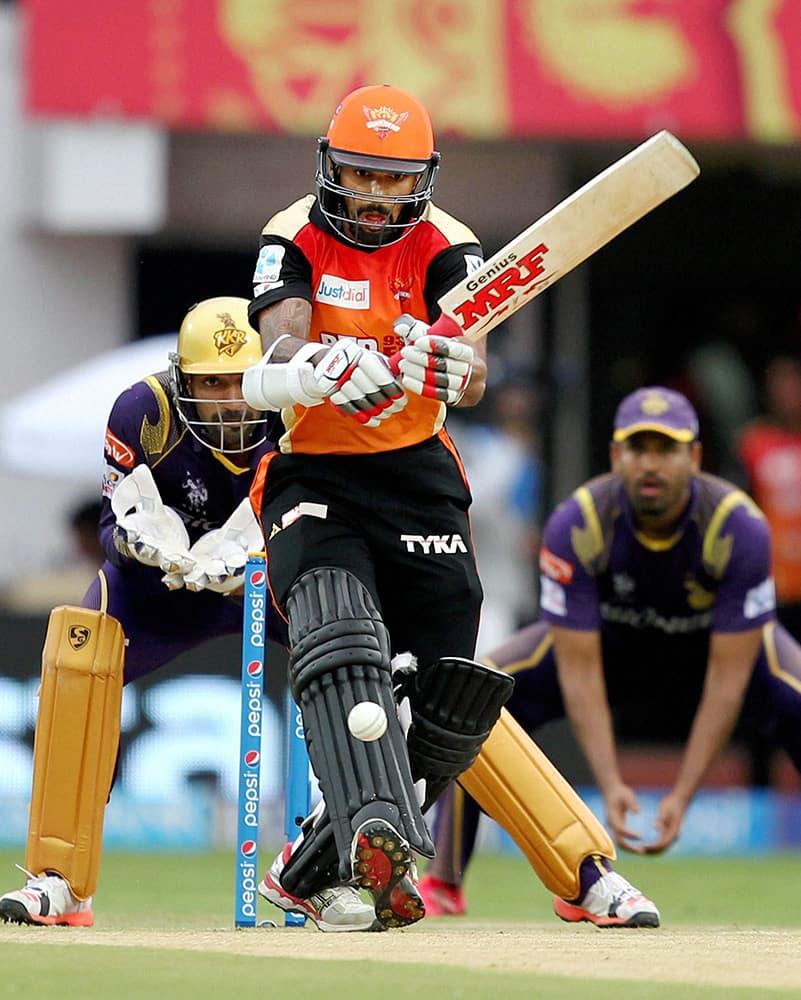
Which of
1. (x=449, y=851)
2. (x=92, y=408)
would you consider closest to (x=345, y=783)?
(x=449, y=851)

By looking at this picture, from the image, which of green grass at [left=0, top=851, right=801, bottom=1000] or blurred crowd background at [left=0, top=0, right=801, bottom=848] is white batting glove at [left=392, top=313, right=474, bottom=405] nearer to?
green grass at [left=0, top=851, right=801, bottom=1000]

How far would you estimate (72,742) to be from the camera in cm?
589

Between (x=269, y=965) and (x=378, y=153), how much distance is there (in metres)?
1.87

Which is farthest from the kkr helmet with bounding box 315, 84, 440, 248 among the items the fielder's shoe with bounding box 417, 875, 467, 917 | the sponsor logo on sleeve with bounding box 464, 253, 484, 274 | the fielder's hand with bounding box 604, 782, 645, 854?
the fielder's shoe with bounding box 417, 875, 467, 917

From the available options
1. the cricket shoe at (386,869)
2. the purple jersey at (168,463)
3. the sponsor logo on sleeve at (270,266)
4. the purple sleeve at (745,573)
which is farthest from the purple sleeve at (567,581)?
the cricket shoe at (386,869)

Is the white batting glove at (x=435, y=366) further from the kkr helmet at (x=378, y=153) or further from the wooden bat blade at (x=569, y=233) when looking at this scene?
the kkr helmet at (x=378, y=153)

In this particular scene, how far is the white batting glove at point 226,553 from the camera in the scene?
5.95m

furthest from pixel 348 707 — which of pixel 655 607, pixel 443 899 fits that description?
pixel 655 607

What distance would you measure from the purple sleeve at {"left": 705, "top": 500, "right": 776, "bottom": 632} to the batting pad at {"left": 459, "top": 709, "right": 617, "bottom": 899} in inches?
53.8

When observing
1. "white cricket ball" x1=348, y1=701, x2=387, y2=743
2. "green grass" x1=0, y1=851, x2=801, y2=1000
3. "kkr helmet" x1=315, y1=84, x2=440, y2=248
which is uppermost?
"kkr helmet" x1=315, y1=84, x2=440, y2=248

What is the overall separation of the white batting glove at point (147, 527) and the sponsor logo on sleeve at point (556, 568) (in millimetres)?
1722

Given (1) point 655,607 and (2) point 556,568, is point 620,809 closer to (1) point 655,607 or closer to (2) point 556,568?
(1) point 655,607

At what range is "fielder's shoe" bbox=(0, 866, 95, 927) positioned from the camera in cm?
570

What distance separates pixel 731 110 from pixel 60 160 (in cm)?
Answer: 364
